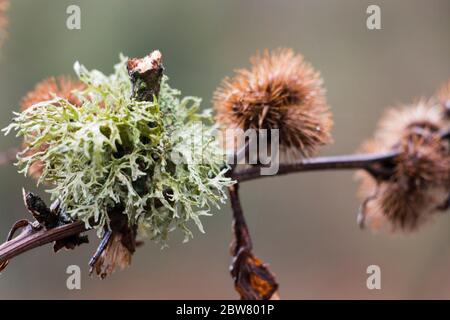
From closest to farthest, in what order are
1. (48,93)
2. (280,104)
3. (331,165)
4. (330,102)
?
(48,93) < (280,104) < (331,165) < (330,102)

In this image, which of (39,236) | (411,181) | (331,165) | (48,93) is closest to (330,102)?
(411,181)

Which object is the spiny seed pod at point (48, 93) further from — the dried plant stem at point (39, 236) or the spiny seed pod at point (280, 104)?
the spiny seed pod at point (280, 104)

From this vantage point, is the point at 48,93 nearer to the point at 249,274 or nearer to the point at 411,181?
the point at 249,274

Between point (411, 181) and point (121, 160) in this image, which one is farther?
point (411, 181)

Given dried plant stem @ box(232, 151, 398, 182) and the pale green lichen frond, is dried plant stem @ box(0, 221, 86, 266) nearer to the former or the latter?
the pale green lichen frond

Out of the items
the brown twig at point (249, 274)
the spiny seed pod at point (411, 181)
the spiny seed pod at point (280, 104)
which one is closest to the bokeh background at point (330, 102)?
the spiny seed pod at point (411, 181)

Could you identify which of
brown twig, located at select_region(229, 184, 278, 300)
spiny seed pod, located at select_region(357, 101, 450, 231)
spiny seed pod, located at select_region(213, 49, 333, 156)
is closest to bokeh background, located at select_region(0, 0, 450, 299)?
spiny seed pod, located at select_region(357, 101, 450, 231)
